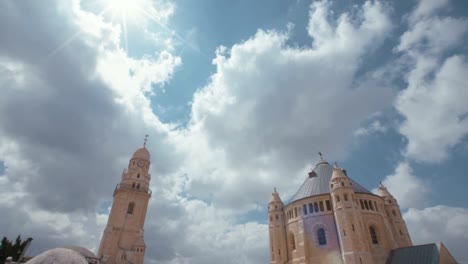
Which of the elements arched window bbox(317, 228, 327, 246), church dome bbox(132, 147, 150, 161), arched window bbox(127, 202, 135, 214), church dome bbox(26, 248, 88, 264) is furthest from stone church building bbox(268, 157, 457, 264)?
church dome bbox(26, 248, 88, 264)

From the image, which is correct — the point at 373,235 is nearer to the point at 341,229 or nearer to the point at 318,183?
the point at 341,229

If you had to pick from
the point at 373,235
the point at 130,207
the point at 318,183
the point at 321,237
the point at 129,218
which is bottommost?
the point at 321,237

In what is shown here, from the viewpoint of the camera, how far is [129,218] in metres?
48.2

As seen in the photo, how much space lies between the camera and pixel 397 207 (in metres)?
47.5

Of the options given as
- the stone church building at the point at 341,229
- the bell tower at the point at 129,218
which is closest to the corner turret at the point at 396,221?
the stone church building at the point at 341,229

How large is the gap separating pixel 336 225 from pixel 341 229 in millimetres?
1690

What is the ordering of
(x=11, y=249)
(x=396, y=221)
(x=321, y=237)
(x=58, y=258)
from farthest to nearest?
1. (x=396, y=221)
2. (x=321, y=237)
3. (x=11, y=249)
4. (x=58, y=258)

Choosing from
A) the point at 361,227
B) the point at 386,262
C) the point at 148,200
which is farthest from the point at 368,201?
the point at 148,200

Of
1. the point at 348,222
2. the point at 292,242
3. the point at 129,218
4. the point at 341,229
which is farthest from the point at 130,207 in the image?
the point at 348,222

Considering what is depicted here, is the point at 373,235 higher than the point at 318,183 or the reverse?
the reverse

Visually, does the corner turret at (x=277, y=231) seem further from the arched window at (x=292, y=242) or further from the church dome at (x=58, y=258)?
the church dome at (x=58, y=258)

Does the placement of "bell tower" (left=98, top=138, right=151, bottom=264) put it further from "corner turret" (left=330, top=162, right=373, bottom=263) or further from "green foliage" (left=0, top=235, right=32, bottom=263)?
"corner turret" (left=330, top=162, right=373, bottom=263)

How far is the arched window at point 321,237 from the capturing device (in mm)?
41056

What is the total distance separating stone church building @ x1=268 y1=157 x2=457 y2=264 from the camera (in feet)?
121
